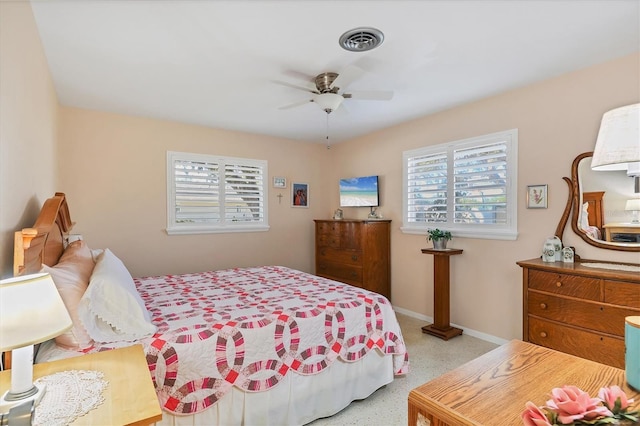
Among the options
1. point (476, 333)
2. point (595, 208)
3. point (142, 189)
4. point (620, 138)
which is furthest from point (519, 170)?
point (142, 189)

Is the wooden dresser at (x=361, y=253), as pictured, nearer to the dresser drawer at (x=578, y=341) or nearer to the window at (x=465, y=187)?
the window at (x=465, y=187)

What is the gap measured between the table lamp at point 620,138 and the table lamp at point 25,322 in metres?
1.79

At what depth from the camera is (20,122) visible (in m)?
1.73

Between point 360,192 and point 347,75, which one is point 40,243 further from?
point 360,192

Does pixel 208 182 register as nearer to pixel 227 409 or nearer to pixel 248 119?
pixel 248 119

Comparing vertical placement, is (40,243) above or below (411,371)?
above

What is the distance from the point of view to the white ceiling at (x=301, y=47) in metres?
1.86

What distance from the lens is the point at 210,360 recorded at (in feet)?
5.91

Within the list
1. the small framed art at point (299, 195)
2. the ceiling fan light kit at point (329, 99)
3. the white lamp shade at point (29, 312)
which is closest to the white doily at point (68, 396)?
the white lamp shade at point (29, 312)

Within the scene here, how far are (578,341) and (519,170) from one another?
1.54 metres

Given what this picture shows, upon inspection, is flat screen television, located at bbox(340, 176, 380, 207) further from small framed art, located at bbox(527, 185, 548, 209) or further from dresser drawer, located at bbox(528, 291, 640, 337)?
dresser drawer, located at bbox(528, 291, 640, 337)

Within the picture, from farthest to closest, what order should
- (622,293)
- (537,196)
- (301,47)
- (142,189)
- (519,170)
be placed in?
(142,189)
(519,170)
(537,196)
(301,47)
(622,293)

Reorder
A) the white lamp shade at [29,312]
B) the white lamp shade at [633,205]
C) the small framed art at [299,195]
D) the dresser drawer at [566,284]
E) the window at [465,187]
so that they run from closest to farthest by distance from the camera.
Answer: the white lamp shade at [29,312], the dresser drawer at [566,284], the white lamp shade at [633,205], the window at [465,187], the small framed art at [299,195]

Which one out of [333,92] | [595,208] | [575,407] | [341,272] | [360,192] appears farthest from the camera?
[360,192]
